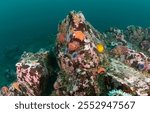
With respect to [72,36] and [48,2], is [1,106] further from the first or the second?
[48,2]

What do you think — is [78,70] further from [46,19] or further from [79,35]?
[46,19]

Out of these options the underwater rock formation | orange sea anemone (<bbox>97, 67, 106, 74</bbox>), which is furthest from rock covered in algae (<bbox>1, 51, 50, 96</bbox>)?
the underwater rock formation

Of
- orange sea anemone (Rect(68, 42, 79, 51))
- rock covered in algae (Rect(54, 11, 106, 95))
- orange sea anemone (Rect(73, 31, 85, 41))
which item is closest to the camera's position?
rock covered in algae (Rect(54, 11, 106, 95))

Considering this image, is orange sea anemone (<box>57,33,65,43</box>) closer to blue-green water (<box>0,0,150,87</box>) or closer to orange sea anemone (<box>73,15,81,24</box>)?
orange sea anemone (<box>73,15,81,24</box>)

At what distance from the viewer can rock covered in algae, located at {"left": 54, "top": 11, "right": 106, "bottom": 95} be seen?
8.05m

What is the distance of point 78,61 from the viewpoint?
859 centimetres

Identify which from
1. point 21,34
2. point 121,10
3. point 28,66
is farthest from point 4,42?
point 121,10

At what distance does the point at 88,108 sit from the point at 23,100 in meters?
1.13

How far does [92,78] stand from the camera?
809 cm

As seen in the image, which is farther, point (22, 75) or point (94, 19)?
point (94, 19)

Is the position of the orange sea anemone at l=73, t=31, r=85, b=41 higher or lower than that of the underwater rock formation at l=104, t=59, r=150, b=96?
→ higher

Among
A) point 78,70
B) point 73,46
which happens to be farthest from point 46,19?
point 78,70

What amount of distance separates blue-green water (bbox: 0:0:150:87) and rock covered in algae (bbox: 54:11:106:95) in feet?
43.3

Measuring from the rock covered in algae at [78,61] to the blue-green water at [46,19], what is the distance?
1320 cm
